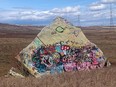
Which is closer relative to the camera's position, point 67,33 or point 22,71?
point 22,71

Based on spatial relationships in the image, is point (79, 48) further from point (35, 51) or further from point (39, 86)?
point (39, 86)

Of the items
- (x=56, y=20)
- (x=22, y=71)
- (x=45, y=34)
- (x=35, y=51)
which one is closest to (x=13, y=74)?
(x=22, y=71)

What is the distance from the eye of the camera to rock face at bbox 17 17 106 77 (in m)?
24.0

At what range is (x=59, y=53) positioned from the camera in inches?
978

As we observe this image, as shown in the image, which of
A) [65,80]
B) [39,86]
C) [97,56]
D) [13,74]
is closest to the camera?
[39,86]

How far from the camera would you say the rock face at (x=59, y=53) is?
24000 millimetres

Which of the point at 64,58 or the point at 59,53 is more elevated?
the point at 59,53

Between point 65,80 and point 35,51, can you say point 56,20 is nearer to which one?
point 35,51

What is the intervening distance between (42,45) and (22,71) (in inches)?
87.4

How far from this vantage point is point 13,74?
77.3 ft

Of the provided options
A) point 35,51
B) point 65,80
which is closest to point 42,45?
point 35,51

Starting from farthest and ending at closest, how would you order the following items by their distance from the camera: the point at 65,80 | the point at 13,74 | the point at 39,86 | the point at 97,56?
1. the point at 97,56
2. the point at 13,74
3. the point at 65,80
4. the point at 39,86

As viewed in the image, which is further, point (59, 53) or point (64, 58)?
point (59, 53)

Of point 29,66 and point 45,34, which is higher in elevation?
point 45,34
